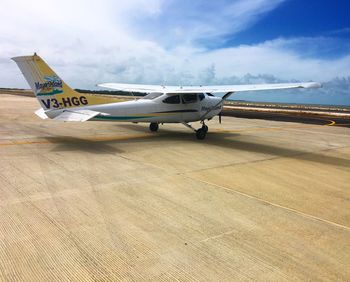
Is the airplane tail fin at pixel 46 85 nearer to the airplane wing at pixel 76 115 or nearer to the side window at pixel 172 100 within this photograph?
the airplane wing at pixel 76 115

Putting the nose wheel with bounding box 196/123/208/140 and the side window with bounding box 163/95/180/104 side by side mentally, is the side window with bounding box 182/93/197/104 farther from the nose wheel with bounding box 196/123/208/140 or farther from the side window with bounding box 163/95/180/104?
the nose wheel with bounding box 196/123/208/140

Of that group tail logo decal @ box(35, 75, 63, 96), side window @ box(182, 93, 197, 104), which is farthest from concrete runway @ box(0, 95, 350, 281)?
side window @ box(182, 93, 197, 104)

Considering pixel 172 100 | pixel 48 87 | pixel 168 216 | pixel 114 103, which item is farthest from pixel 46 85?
pixel 168 216

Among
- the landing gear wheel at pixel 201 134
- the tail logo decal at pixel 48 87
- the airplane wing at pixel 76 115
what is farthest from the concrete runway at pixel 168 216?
the landing gear wheel at pixel 201 134

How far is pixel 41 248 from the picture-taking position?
13.1 ft

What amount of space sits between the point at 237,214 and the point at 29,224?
3327 millimetres

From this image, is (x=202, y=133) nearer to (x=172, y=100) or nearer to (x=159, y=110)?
(x=172, y=100)

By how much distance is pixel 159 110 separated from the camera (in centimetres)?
1379

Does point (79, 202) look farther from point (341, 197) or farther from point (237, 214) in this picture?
point (341, 197)

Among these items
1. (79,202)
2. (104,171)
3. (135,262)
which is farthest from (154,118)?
(135,262)

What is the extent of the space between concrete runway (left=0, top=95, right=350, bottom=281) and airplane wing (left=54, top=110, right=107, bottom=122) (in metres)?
→ 1.19

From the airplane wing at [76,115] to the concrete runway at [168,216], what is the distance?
47.0 inches

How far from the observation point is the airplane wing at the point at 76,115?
35.2ft

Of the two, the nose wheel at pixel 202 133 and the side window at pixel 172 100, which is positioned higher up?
the side window at pixel 172 100
